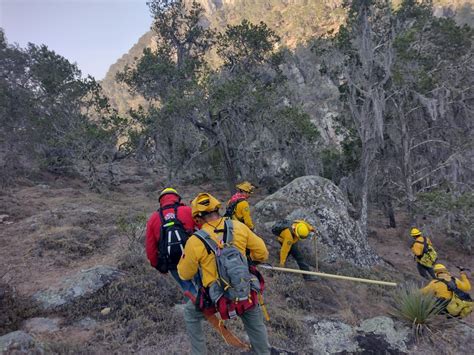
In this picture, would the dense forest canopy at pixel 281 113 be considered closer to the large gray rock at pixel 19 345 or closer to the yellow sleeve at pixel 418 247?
the yellow sleeve at pixel 418 247

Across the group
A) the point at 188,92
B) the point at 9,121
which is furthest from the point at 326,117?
the point at 9,121

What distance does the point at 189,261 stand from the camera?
3.47m

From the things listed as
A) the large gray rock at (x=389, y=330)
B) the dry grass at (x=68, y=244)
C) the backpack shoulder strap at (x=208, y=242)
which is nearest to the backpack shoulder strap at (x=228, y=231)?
the backpack shoulder strap at (x=208, y=242)

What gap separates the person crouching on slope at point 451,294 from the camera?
634 cm

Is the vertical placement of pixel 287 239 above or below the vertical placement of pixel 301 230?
below

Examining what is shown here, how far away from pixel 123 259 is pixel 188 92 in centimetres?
1102

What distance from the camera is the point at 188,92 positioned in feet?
54.9

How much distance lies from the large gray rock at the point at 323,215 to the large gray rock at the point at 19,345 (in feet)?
23.3

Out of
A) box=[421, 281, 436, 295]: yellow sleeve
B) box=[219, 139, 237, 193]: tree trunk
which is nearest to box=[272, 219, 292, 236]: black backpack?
box=[421, 281, 436, 295]: yellow sleeve

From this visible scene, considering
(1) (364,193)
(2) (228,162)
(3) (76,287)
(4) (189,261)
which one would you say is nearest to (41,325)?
(3) (76,287)

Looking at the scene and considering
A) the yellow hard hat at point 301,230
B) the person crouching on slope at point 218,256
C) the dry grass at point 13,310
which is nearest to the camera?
the person crouching on slope at point 218,256

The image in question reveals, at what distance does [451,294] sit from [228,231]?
524 cm

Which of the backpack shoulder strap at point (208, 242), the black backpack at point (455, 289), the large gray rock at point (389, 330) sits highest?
the backpack shoulder strap at point (208, 242)

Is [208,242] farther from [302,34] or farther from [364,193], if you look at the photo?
[302,34]
